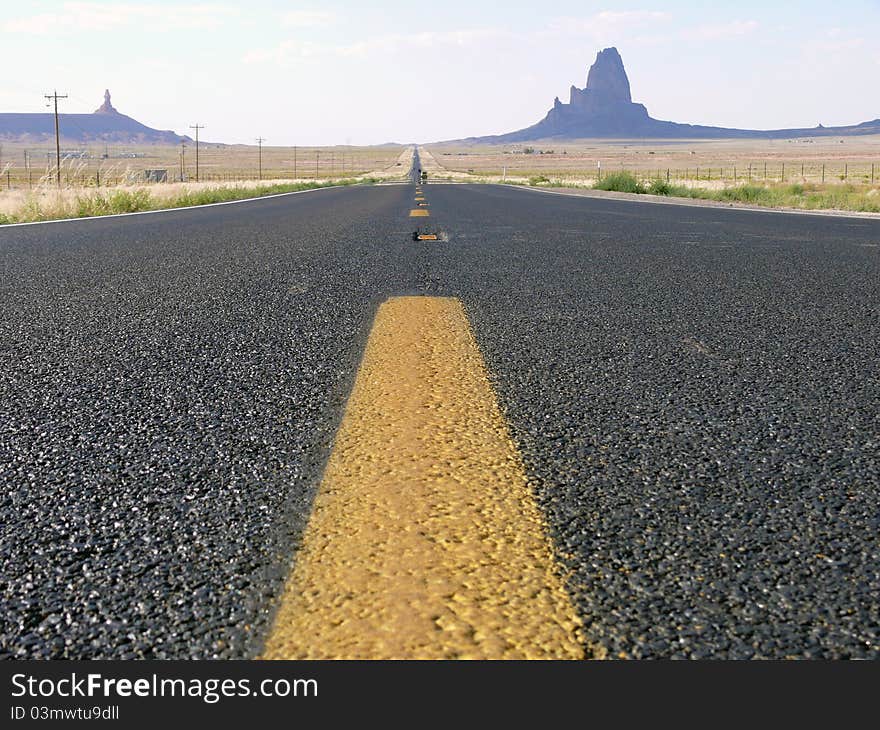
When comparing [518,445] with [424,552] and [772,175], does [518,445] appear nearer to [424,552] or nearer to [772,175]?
[424,552]

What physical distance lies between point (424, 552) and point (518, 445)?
73 cm

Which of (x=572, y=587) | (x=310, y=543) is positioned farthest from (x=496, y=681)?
(x=310, y=543)

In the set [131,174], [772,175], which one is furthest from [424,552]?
[772,175]

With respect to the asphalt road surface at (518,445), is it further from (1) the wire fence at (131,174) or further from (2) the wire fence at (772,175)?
(2) the wire fence at (772,175)

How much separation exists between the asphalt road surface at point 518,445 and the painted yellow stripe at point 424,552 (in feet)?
0.16

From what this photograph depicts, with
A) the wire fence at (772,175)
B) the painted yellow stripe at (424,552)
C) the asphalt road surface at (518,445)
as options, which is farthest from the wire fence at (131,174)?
the wire fence at (772,175)

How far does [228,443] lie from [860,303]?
3.90 metres

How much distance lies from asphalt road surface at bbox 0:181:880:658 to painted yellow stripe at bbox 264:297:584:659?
49mm

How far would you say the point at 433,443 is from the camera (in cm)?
221

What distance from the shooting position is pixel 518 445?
2.23 m

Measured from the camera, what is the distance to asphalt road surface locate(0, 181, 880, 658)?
1360 millimetres

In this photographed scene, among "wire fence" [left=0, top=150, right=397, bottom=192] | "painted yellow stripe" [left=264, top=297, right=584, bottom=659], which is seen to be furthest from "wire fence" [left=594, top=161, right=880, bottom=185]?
"painted yellow stripe" [left=264, top=297, right=584, bottom=659]

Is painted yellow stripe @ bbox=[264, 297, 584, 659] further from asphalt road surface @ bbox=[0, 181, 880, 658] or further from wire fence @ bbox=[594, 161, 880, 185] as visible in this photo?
wire fence @ bbox=[594, 161, 880, 185]

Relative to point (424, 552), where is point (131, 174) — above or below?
above
